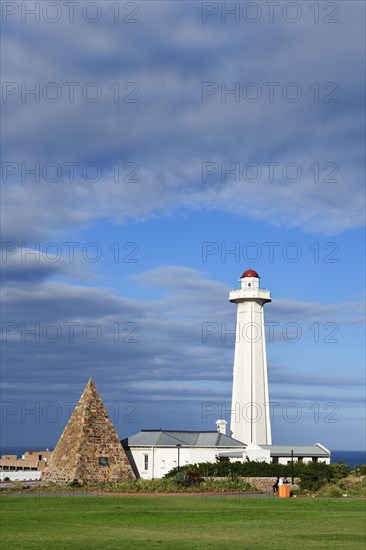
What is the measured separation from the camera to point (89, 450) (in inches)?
1832

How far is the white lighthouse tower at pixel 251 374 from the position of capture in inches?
2222

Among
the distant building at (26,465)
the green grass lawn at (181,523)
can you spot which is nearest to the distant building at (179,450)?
the distant building at (26,465)

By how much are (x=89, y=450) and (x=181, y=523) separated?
76.7ft

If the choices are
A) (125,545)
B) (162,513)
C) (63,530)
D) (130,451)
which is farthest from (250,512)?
(130,451)

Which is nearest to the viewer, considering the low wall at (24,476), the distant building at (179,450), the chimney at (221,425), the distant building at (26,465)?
the distant building at (179,450)

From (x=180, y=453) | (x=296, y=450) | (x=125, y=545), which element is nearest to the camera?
(x=125, y=545)

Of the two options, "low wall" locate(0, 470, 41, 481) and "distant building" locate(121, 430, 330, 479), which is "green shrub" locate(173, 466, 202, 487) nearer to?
"distant building" locate(121, 430, 330, 479)

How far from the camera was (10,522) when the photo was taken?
78.9 ft

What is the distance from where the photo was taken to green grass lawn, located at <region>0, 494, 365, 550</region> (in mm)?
18844

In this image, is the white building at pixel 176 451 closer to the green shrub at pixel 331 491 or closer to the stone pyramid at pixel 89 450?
the stone pyramid at pixel 89 450

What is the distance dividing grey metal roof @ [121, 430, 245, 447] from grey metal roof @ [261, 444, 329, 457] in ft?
10.2

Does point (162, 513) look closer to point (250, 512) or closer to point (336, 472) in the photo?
point (250, 512)

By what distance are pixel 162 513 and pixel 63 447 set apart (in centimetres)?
2144

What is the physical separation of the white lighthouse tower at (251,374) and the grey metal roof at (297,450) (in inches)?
39.3
